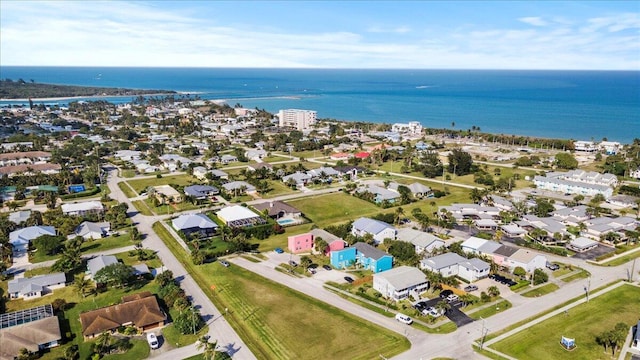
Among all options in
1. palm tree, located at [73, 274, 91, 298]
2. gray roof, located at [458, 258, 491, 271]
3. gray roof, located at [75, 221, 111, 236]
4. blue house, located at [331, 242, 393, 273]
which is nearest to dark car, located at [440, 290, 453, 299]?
gray roof, located at [458, 258, 491, 271]

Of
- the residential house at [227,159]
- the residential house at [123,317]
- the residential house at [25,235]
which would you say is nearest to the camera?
the residential house at [123,317]

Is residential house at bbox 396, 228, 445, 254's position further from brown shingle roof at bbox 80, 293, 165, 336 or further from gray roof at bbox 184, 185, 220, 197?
gray roof at bbox 184, 185, 220, 197

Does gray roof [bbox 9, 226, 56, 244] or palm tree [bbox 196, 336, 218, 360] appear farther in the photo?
gray roof [bbox 9, 226, 56, 244]

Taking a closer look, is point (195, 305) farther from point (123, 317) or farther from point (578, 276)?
point (578, 276)

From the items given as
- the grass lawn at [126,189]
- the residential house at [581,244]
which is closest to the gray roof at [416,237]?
the residential house at [581,244]

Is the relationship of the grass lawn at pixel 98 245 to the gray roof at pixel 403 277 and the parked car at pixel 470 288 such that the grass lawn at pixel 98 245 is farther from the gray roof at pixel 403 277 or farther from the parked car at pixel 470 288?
the parked car at pixel 470 288

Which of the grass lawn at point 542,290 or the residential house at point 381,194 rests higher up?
the residential house at point 381,194
